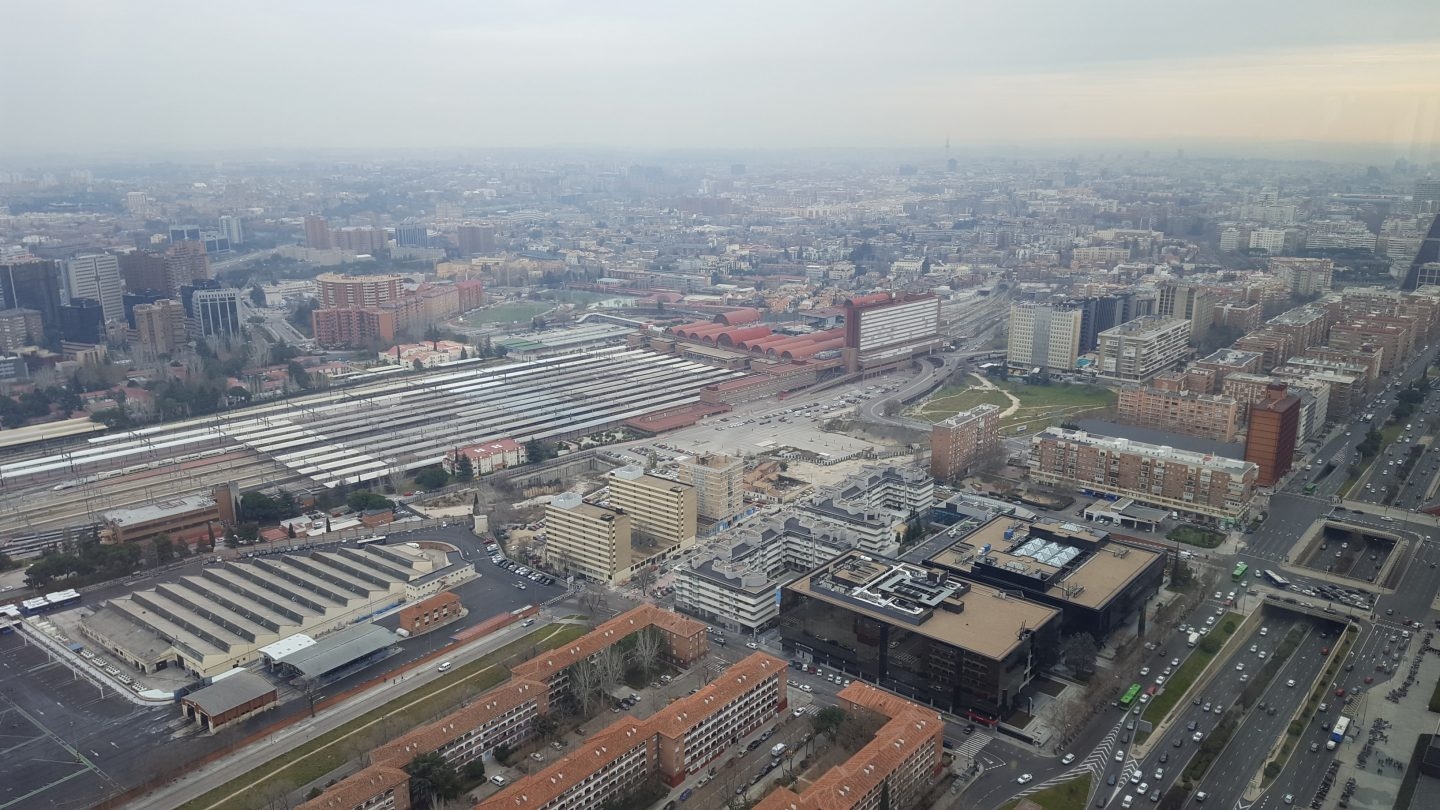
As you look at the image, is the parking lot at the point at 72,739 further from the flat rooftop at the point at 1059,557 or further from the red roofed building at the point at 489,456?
the flat rooftop at the point at 1059,557

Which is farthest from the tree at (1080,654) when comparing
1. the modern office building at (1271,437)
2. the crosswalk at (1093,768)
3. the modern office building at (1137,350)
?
the modern office building at (1137,350)

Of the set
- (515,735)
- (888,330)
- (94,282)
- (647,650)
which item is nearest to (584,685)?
(515,735)

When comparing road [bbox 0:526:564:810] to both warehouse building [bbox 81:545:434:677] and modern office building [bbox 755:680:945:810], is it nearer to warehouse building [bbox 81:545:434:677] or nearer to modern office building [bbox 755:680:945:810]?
warehouse building [bbox 81:545:434:677]

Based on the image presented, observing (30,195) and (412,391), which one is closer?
(412,391)

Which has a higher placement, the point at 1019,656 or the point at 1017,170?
the point at 1017,170

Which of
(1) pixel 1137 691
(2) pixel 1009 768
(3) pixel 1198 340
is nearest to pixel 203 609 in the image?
(2) pixel 1009 768

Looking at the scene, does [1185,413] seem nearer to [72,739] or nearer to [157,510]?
[157,510]

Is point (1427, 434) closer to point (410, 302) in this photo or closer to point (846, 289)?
point (846, 289)
